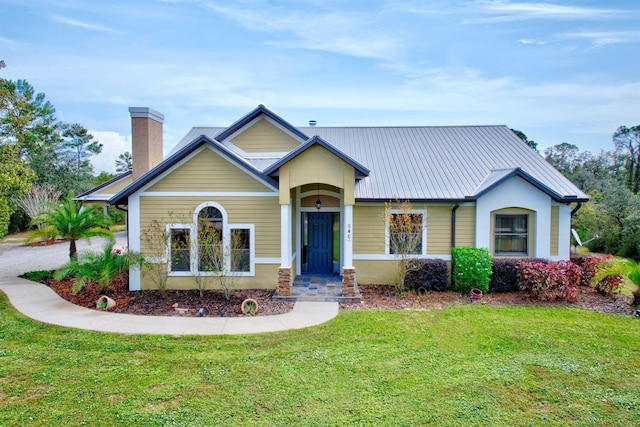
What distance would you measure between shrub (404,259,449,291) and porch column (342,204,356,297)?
2053 mm

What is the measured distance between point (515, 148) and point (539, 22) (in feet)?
15.2

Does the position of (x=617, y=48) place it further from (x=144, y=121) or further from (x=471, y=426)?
(x=144, y=121)

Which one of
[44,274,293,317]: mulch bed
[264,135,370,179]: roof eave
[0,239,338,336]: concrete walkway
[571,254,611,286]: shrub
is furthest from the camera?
Result: [571,254,611,286]: shrub

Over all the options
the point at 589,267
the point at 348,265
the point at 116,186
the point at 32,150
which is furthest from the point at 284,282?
the point at 32,150

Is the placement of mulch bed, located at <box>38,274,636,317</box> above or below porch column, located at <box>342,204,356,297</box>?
below

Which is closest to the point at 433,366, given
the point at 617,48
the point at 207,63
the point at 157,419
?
the point at 157,419

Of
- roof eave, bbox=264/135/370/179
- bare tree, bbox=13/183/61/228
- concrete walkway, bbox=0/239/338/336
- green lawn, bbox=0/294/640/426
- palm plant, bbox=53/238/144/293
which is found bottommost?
green lawn, bbox=0/294/640/426

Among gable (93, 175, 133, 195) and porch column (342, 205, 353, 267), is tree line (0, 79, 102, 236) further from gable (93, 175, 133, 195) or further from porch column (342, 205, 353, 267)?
porch column (342, 205, 353, 267)

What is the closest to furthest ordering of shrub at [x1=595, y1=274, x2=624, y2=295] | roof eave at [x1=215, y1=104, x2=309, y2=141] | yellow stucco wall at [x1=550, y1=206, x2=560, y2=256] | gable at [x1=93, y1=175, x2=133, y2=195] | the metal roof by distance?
shrub at [x1=595, y1=274, x2=624, y2=295] → yellow stucco wall at [x1=550, y1=206, x2=560, y2=256] → the metal roof → roof eave at [x1=215, y1=104, x2=309, y2=141] → gable at [x1=93, y1=175, x2=133, y2=195]

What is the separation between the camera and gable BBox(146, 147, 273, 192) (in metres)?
11.5

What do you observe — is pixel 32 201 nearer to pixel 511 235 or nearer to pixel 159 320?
pixel 159 320

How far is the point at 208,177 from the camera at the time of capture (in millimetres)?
11516

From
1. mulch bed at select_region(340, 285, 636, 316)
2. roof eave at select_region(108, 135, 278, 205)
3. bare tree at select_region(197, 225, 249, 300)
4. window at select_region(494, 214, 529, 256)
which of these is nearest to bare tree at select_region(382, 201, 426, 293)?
mulch bed at select_region(340, 285, 636, 316)

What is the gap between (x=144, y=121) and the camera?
13.1 meters
